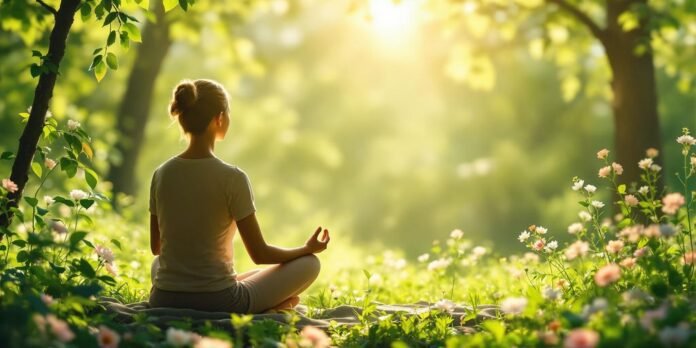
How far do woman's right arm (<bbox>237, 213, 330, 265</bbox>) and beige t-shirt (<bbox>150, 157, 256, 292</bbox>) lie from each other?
64 mm

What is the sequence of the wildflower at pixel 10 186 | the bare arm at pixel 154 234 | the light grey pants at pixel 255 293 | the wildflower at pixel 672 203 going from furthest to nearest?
the bare arm at pixel 154 234 < the light grey pants at pixel 255 293 < the wildflower at pixel 10 186 < the wildflower at pixel 672 203

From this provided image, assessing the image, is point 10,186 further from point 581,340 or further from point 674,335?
point 674,335

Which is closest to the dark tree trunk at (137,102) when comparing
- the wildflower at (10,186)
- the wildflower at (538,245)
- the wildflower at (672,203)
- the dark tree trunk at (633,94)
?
the dark tree trunk at (633,94)

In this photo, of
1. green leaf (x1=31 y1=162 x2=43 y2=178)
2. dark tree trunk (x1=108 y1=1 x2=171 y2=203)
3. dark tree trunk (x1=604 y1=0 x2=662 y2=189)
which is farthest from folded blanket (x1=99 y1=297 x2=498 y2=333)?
dark tree trunk (x1=108 y1=1 x2=171 y2=203)

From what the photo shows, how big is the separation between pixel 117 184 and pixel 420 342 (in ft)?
30.1

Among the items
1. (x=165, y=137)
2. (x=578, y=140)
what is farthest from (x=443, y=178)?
(x=165, y=137)

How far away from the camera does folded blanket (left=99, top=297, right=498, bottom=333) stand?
4.10 m

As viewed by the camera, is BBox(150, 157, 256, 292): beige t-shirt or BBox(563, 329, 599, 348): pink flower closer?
BBox(563, 329, 599, 348): pink flower

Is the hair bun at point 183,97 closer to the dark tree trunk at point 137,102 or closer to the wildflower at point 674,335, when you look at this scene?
the wildflower at point 674,335

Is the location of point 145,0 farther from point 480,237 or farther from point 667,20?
point 480,237

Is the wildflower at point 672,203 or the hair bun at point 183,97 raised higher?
the hair bun at point 183,97

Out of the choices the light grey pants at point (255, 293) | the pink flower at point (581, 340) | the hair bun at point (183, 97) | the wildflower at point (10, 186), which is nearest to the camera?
the pink flower at point (581, 340)

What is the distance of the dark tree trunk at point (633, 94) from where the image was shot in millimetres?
7766

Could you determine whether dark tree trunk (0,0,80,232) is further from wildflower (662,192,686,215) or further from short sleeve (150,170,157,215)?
wildflower (662,192,686,215)
